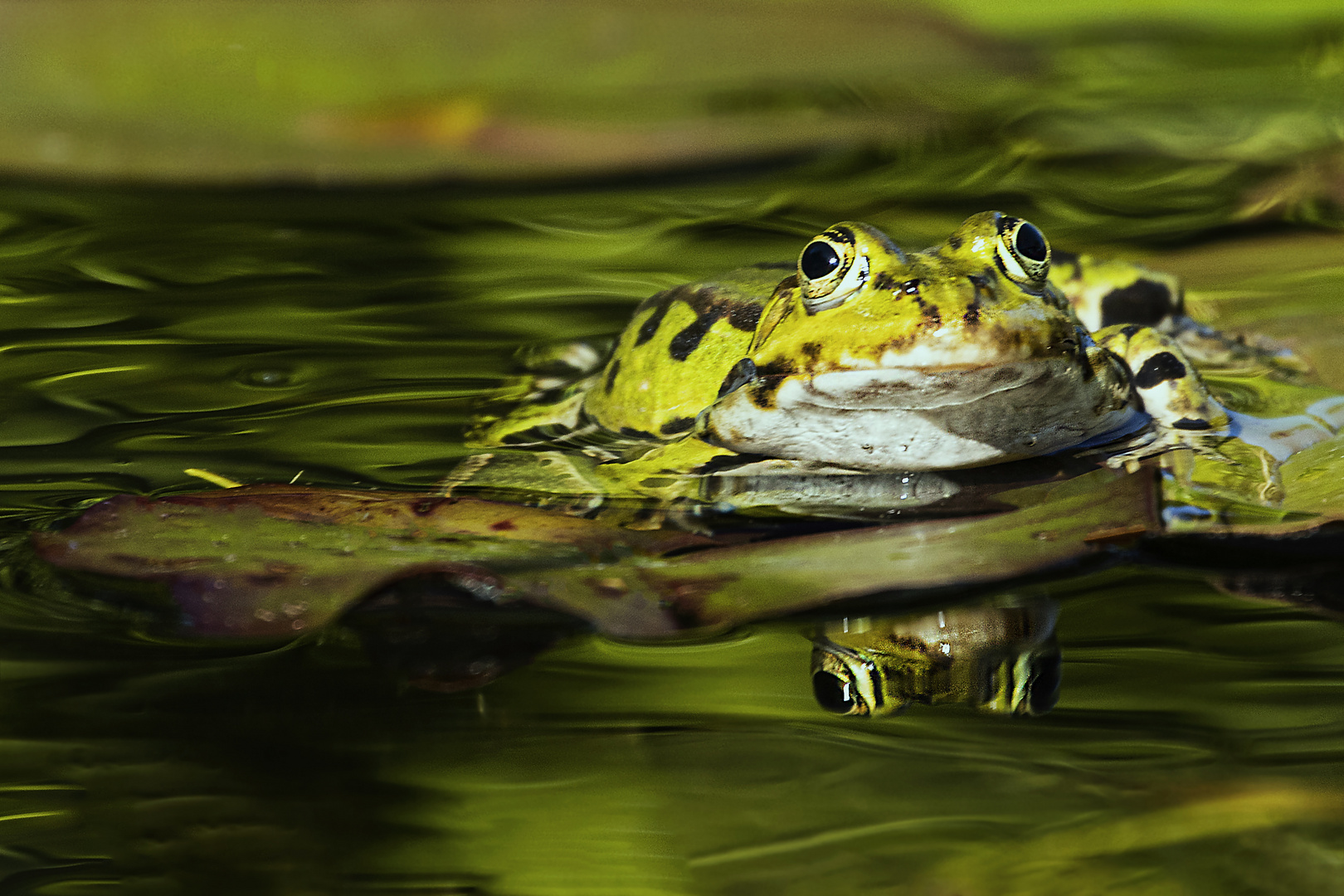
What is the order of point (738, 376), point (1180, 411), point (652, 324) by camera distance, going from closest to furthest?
point (738, 376) < point (1180, 411) < point (652, 324)

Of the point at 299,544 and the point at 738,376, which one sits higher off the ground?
the point at 738,376

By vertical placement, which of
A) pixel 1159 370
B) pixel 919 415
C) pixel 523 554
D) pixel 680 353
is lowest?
pixel 523 554

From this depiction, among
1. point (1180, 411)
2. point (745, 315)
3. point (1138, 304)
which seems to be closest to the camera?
point (1180, 411)

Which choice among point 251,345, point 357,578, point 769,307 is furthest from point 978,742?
point 251,345

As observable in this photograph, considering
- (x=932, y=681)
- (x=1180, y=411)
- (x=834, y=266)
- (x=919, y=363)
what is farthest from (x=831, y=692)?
(x=1180, y=411)

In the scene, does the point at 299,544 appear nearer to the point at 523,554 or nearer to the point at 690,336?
the point at 523,554

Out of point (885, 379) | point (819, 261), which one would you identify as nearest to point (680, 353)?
point (819, 261)

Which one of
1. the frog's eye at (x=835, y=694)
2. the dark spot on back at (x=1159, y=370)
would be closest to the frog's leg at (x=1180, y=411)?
the dark spot on back at (x=1159, y=370)

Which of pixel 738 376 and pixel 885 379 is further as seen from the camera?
pixel 738 376

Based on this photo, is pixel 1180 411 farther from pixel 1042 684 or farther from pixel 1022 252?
pixel 1042 684
